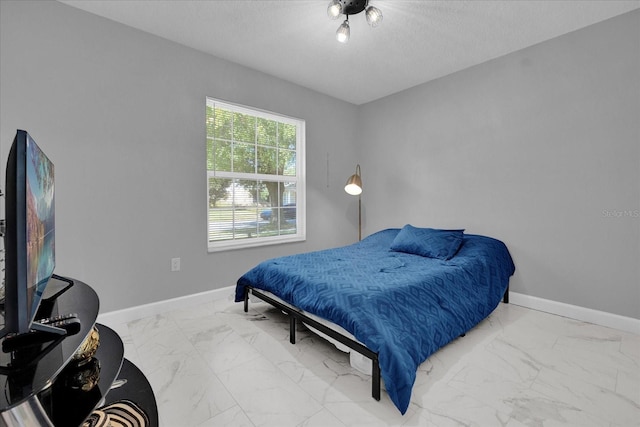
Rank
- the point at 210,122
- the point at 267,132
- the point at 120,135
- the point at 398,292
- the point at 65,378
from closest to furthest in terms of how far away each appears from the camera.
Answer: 1. the point at 65,378
2. the point at 398,292
3. the point at 120,135
4. the point at 210,122
5. the point at 267,132

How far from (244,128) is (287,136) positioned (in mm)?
576

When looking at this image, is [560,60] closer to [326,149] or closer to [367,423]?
[326,149]

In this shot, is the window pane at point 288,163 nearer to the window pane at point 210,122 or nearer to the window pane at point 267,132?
the window pane at point 267,132

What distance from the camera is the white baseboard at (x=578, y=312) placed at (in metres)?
2.29

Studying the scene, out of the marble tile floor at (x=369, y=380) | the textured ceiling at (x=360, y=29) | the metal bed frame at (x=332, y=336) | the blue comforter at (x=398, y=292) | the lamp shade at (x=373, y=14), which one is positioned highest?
the textured ceiling at (x=360, y=29)

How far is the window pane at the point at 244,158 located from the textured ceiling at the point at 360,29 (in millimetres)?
852

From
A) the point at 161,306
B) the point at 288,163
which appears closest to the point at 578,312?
the point at 288,163

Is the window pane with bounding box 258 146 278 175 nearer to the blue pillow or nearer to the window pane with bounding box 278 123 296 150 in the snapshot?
the window pane with bounding box 278 123 296 150

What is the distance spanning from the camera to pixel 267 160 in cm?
347

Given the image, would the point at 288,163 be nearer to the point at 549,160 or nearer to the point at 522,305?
the point at 549,160

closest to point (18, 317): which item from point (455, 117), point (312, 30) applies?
point (312, 30)

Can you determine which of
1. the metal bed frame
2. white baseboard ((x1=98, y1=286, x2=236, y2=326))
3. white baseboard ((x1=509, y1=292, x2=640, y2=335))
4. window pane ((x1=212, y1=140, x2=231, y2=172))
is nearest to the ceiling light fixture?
window pane ((x1=212, y1=140, x2=231, y2=172))

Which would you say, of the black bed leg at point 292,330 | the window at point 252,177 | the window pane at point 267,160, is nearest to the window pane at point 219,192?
the window at point 252,177

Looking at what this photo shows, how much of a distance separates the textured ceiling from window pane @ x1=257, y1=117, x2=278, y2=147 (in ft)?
1.76
